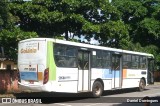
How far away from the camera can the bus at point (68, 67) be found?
16.3 meters

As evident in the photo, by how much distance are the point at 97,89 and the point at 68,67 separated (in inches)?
128

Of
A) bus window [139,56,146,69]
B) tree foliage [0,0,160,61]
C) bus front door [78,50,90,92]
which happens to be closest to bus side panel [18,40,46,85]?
tree foliage [0,0,160,61]

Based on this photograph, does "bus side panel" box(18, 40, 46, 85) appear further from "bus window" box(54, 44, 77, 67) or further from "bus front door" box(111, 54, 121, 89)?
"bus front door" box(111, 54, 121, 89)

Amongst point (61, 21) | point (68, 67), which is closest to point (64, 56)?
point (68, 67)

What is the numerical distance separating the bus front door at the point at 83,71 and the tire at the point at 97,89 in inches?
27.9

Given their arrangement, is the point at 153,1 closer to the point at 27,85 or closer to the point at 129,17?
the point at 129,17

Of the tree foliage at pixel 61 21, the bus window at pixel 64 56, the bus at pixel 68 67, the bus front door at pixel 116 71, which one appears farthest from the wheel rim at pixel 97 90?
the tree foliage at pixel 61 21

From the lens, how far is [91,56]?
19.2 meters

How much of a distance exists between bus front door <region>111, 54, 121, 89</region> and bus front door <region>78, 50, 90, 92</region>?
2916 millimetres

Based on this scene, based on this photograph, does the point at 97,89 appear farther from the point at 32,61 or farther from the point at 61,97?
the point at 32,61

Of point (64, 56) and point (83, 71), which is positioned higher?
point (64, 56)

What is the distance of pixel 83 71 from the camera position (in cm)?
1859

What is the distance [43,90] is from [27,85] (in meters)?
1.06

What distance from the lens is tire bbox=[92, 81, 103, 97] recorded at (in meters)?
19.6
